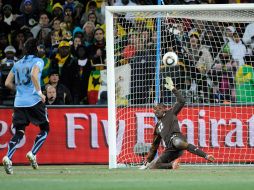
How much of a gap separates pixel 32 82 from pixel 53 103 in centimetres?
375

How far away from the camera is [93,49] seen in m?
19.6

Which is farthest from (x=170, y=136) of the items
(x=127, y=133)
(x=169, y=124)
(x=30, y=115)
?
(x=30, y=115)

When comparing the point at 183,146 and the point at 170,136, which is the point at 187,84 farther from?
the point at 183,146

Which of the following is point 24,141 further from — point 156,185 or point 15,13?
point 156,185

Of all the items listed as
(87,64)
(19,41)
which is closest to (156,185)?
(87,64)

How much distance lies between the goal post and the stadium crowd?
0.08 ft

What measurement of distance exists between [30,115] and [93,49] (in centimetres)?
507

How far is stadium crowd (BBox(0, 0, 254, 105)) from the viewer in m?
17.5

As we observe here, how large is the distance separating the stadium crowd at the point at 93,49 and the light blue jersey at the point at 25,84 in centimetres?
276

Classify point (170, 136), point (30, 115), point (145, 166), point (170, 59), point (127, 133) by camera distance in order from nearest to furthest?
1. point (30, 115)
2. point (170, 136)
3. point (145, 166)
4. point (170, 59)
5. point (127, 133)

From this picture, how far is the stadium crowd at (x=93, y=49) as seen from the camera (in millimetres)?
17500

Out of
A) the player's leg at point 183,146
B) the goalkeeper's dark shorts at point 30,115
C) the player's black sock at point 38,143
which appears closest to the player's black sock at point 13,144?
the goalkeeper's dark shorts at point 30,115

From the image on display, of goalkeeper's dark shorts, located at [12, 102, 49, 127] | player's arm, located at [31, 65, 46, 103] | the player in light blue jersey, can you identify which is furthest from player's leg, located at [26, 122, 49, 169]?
player's arm, located at [31, 65, 46, 103]

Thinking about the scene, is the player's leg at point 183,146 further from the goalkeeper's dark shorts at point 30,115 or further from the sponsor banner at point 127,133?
the goalkeeper's dark shorts at point 30,115
